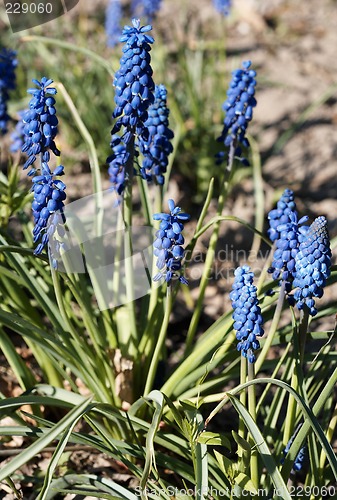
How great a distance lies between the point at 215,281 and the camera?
17.4ft

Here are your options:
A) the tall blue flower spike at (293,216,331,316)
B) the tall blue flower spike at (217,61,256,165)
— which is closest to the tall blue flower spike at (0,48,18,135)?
the tall blue flower spike at (217,61,256,165)

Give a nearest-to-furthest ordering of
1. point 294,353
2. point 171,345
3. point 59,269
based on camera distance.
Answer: point 294,353, point 59,269, point 171,345

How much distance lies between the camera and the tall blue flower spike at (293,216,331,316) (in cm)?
281

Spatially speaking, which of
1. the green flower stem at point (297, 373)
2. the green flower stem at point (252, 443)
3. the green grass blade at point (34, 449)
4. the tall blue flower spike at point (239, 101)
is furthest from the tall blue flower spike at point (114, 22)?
the green grass blade at point (34, 449)

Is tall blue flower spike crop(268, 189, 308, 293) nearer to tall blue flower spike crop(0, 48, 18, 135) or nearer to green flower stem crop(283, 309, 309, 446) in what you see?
green flower stem crop(283, 309, 309, 446)

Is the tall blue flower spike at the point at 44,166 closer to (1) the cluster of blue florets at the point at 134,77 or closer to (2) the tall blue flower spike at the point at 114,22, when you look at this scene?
(1) the cluster of blue florets at the point at 134,77

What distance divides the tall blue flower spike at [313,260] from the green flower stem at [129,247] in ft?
3.20

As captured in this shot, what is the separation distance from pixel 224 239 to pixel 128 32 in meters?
2.84

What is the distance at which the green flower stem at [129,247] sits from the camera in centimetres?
332

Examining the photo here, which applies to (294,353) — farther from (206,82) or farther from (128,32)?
(206,82)

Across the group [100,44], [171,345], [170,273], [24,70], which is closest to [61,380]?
[171,345]

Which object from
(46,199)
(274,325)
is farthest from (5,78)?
(274,325)

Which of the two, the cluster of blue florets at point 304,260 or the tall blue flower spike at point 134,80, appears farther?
the tall blue flower spike at point 134,80

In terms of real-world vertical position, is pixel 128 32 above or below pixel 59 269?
above
